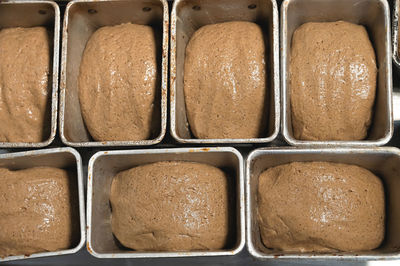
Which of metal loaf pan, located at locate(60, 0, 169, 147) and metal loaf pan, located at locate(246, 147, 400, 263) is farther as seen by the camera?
metal loaf pan, located at locate(60, 0, 169, 147)

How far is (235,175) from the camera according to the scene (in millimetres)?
1445

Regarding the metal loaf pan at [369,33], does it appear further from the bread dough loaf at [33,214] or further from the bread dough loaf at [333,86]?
the bread dough loaf at [33,214]

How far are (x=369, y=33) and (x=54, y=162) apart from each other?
4.32ft

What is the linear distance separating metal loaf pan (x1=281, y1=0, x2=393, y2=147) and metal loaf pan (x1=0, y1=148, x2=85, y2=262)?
755 millimetres

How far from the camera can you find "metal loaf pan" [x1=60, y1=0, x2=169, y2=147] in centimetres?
142

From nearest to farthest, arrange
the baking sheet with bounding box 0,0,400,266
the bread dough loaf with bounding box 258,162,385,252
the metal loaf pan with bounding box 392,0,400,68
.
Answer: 1. the bread dough loaf with bounding box 258,162,385,252
2. the metal loaf pan with bounding box 392,0,400,68
3. the baking sheet with bounding box 0,0,400,266

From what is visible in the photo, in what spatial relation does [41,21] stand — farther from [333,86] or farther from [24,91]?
[333,86]

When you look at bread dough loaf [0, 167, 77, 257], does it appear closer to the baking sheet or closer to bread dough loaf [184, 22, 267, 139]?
the baking sheet

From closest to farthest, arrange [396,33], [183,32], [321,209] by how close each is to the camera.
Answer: [321,209] → [396,33] → [183,32]

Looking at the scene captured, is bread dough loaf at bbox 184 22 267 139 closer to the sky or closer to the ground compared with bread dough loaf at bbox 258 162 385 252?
closer to the sky

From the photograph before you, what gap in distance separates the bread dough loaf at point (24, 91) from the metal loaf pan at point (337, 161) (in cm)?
84

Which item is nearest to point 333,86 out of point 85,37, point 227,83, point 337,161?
point 337,161

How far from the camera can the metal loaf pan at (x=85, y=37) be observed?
4.67 ft

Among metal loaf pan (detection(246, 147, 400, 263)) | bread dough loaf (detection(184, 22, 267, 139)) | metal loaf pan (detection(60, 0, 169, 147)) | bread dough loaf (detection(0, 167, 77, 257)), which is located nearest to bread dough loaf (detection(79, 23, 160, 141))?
metal loaf pan (detection(60, 0, 169, 147))
